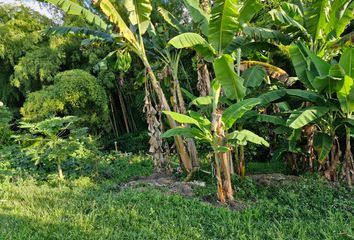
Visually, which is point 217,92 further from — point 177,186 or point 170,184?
point 170,184

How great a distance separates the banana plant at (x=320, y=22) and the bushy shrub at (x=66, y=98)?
640cm

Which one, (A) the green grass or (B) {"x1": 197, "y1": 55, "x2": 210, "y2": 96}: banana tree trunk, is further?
(B) {"x1": 197, "y1": 55, "x2": 210, "y2": 96}: banana tree trunk

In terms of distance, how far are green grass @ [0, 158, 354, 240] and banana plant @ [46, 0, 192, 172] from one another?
5.81ft

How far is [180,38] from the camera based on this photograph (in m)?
4.49

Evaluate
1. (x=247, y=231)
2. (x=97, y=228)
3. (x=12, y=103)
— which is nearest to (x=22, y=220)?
(x=97, y=228)

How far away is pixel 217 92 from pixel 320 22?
6.44ft

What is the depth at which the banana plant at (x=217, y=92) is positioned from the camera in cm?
426

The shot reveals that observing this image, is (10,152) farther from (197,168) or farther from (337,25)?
(337,25)

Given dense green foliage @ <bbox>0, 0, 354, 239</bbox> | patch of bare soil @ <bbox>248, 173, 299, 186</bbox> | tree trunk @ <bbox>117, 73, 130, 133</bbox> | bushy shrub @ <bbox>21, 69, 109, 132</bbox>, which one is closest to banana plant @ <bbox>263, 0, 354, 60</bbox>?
dense green foliage @ <bbox>0, 0, 354, 239</bbox>

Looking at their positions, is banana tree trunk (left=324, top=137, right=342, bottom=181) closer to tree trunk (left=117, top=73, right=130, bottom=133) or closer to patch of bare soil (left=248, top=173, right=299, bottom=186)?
patch of bare soil (left=248, top=173, right=299, bottom=186)

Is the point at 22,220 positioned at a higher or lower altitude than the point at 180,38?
lower

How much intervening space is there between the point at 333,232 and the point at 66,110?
923cm

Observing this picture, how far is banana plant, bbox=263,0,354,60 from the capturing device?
4910 mm

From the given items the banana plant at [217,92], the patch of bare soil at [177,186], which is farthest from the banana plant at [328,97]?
the patch of bare soil at [177,186]
